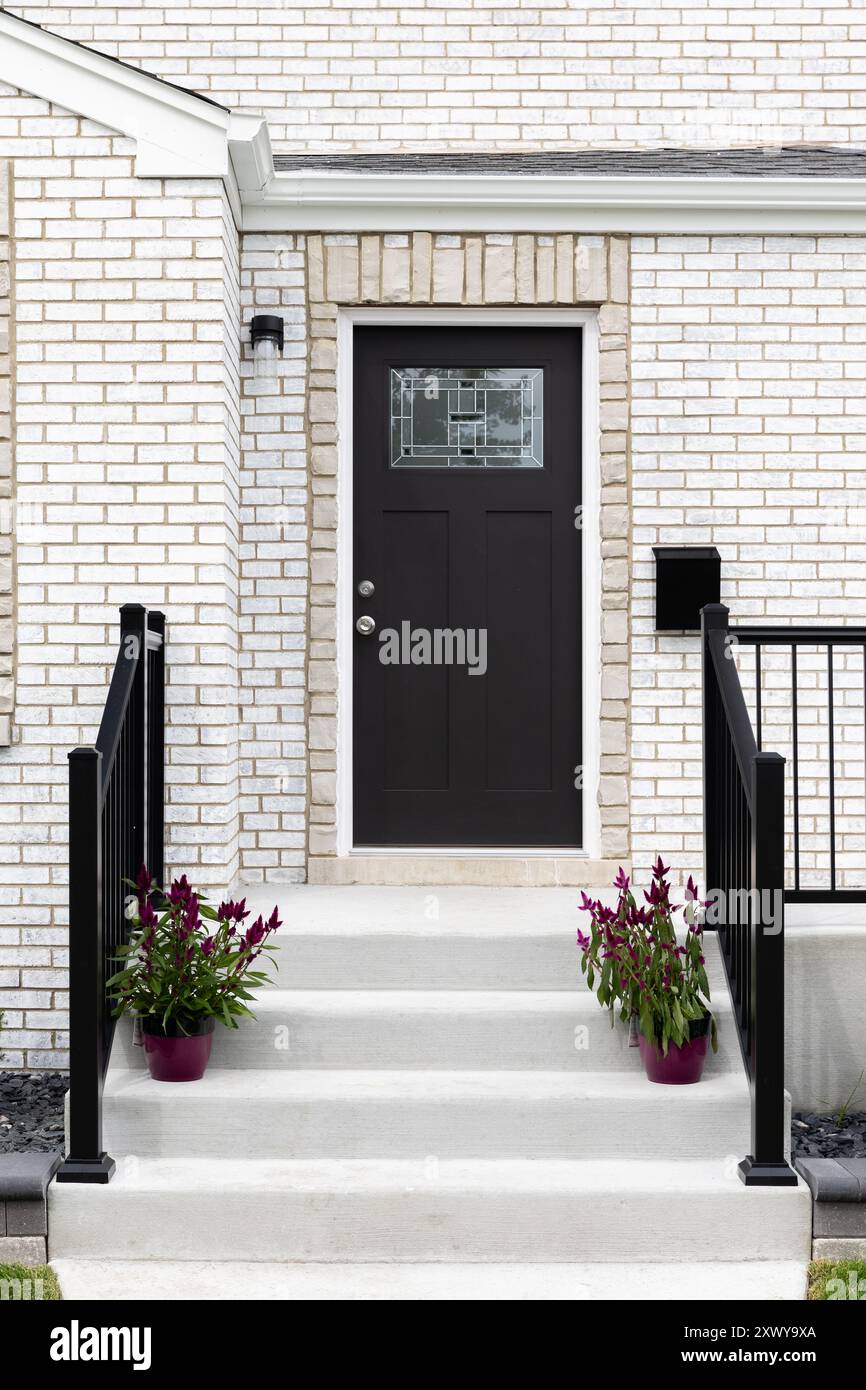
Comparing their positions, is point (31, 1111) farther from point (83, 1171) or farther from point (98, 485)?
point (98, 485)

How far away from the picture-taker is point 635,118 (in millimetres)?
5039

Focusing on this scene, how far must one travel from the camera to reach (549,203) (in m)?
4.43

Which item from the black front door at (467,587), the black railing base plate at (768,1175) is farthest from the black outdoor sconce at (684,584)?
the black railing base plate at (768,1175)

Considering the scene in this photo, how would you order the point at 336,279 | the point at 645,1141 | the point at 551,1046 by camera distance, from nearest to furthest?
the point at 645,1141, the point at 551,1046, the point at 336,279

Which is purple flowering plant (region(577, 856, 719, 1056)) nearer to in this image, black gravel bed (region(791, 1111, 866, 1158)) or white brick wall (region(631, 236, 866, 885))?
black gravel bed (region(791, 1111, 866, 1158))

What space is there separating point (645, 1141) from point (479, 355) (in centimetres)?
291

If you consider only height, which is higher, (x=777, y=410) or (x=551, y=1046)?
→ (x=777, y=410)

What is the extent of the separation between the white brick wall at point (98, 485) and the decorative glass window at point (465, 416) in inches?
36.6

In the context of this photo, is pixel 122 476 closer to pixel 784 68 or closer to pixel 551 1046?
A: pixel 551 1046

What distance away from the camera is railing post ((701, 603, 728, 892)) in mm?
3709

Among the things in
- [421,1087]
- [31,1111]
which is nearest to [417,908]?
[421,1087]

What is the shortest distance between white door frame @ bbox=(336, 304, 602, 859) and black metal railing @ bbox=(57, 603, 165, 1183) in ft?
3.13

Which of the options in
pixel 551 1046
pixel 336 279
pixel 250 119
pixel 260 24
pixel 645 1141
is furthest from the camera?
pixel 260 24

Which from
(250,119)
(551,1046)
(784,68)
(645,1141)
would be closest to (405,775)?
(551,1046)
